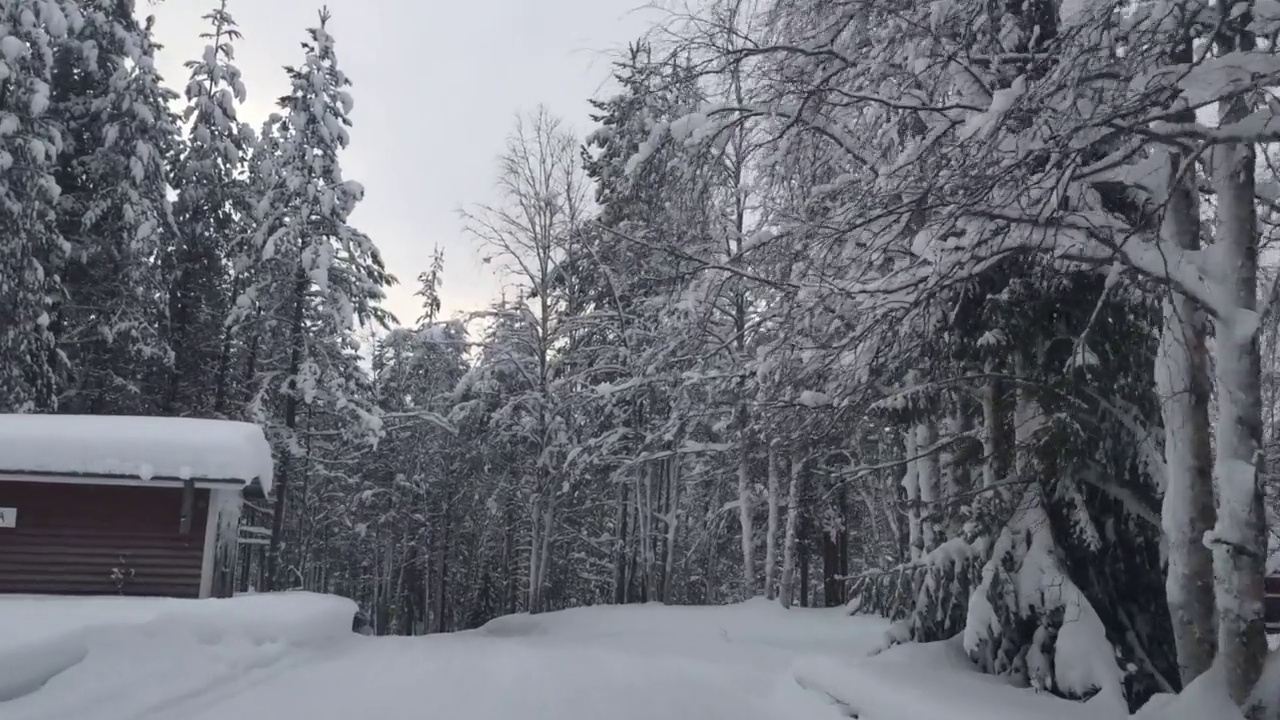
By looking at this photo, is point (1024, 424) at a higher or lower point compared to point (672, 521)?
higher

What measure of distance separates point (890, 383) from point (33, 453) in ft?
51.3

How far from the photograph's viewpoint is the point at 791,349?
9.22 metres

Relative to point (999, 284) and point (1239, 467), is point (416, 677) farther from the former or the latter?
point (1239, 467)

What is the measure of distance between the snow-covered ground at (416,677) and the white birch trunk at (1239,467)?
1184 mm

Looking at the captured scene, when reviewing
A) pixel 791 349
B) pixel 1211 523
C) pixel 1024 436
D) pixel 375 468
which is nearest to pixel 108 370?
pixel 375 468

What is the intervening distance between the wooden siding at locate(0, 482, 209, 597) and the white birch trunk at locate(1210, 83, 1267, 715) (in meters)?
17.2

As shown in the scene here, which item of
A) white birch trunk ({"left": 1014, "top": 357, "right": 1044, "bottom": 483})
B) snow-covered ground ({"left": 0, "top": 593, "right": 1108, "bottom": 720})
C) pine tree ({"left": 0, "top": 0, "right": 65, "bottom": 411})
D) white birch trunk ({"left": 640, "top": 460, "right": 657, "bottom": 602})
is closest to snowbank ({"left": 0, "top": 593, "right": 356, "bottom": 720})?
snow-covered ground ({"left": 0, "top": 593, "right": 1108, "bottom": 720})

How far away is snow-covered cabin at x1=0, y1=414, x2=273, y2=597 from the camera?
1711 centimetres

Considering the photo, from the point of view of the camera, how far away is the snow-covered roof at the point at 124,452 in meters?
17.0

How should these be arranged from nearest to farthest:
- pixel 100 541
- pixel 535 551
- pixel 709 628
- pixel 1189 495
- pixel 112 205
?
pixel 1189 495, pixel 100 541, pixel 709 628, pixel 112 205, pixel 535 551

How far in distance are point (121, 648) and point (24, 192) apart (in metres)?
17.7

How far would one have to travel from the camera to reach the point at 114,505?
58.6 ft

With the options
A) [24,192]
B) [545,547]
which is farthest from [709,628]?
A: [24,192]

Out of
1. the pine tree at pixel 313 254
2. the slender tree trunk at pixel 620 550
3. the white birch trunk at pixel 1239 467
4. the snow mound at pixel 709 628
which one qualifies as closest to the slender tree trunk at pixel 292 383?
the pine tree at pixel 313 254
